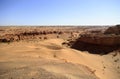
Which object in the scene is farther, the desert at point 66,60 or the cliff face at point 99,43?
the cliff face at point 99,43

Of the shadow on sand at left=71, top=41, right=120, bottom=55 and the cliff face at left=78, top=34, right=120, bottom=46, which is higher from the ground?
the cliff face at left=78, top=34, right=120, bottom=46

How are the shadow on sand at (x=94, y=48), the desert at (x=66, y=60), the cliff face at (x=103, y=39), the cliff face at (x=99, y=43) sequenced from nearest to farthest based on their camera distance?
the desert at (x=66, y=60) → the shadow on sand at (x=94, y=48) → the cliff face at (x=99, y=43) → the cliff face at (x=103, y=39)

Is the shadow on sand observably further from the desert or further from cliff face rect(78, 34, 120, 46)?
cliff face rect(78, 34, 120, 46)

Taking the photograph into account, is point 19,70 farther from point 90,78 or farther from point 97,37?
point 97,37

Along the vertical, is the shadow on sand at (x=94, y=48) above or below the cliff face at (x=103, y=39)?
below

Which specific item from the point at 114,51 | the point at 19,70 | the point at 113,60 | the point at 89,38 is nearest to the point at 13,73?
the point at 19,70

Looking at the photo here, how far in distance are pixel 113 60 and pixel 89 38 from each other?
5871 mm

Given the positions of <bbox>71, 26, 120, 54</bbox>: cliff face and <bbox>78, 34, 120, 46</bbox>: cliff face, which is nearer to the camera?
<bbox>71, 26, 120, 54</bbox>: cliff face

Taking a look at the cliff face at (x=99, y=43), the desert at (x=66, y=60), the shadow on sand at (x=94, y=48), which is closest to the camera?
the desert at (x=66, y=60)

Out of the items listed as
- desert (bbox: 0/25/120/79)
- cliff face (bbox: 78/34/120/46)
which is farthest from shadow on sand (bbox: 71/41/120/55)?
cliff face (bbox: 78/34/120/46)

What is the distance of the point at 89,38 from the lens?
22.5m

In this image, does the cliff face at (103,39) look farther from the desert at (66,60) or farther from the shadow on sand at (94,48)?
the shadow on sand at (94,48)

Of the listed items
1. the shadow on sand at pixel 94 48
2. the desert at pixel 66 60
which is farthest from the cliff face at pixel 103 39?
the shadow on sand at pixel 94 48

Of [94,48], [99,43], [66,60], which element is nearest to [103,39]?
[99,43]
